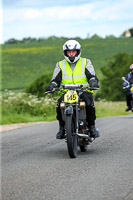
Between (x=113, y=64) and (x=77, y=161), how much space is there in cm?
6244

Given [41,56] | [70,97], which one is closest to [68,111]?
[70,97]

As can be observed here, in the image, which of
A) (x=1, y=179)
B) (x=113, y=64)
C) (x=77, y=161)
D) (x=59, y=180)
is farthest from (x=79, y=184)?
(x=113, y=64)

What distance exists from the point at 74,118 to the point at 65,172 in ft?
5.19

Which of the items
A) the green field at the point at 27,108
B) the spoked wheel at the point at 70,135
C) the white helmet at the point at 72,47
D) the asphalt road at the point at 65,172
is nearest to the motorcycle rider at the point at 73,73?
the white helmet at the point at 72,47

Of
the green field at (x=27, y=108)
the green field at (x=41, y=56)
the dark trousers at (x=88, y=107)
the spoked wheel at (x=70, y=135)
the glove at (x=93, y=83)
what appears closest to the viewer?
the spoked wheel at (x=70, y=135)

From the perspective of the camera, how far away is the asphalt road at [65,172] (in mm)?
6016

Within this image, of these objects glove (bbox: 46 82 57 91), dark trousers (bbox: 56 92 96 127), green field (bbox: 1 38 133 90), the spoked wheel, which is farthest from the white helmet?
green field (bbox: 1 38 133 90)

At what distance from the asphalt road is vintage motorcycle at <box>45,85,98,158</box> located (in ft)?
0.81

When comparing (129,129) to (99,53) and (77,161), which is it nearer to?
(77,161)

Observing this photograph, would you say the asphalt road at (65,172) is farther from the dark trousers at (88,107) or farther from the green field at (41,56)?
the green field at (41,56)

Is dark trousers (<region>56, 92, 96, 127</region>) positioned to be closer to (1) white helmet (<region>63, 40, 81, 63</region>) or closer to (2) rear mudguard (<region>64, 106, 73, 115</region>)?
(2) rear mudguard (<region>64, 106, 73, 115</region>)

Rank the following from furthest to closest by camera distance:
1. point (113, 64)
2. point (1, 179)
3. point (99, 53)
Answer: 1. point (99, 53)
2. point (113, 64)
3. point (1, 179)

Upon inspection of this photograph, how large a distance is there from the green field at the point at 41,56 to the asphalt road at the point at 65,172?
51.8 metres

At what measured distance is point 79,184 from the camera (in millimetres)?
6488
